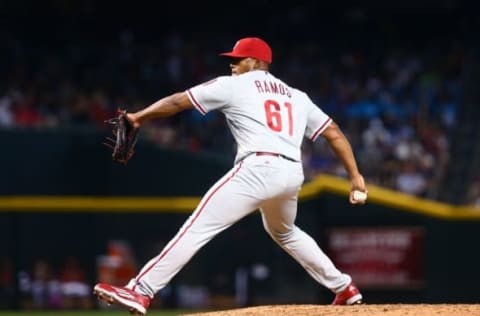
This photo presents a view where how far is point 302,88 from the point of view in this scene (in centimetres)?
1672

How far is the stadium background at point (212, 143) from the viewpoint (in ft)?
40.4

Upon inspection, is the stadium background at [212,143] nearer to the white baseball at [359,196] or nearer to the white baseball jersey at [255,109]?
the white baseball at [359,196]

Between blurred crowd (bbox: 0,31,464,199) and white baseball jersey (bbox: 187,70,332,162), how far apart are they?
665 centimetres

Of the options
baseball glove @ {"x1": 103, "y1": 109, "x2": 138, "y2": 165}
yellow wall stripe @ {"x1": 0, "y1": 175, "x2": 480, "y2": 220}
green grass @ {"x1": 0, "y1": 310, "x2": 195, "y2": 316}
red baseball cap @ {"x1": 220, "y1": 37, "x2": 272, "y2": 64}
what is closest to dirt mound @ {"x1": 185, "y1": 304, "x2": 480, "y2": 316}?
baseball glove @ {"x1": 103, "y1": 109, "x2": 138, "y2": 165}

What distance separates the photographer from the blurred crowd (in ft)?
49.3

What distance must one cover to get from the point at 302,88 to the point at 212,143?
1.82 m

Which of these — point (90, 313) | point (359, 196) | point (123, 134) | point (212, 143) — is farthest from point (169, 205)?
point (123, 134)

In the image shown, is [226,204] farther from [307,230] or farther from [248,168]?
[307,230]

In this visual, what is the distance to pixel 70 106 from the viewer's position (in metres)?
16.1

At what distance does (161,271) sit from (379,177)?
25.8 ft

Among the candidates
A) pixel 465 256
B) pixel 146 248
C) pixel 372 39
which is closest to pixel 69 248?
pixel 146 248

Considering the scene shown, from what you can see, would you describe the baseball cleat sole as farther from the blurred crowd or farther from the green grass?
the blurred crowd

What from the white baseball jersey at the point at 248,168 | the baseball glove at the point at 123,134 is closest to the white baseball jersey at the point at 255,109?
the white baseball jersey at the point at 248,168

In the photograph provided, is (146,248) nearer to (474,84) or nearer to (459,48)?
(474,84)
